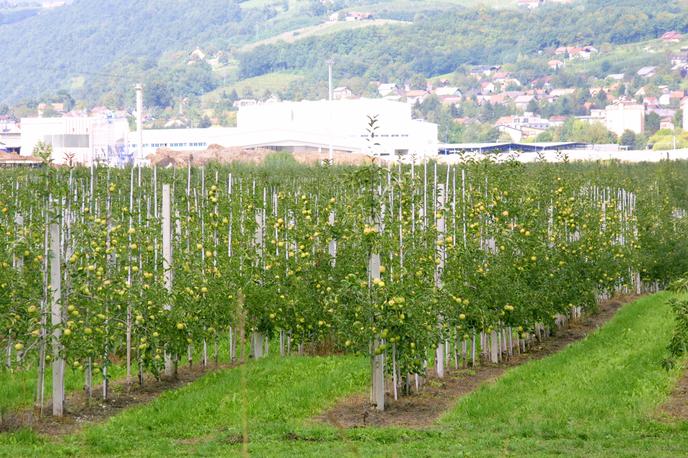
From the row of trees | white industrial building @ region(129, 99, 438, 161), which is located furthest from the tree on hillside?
the row of trees

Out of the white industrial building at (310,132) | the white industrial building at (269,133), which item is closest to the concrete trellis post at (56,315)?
the white industrial building at (310,132)

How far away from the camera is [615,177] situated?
39469 millimetres

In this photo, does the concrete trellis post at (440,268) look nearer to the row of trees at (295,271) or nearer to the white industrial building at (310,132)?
the row of trees at (295,271)

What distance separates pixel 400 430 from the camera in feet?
48.0

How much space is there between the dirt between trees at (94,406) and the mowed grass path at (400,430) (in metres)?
0.40

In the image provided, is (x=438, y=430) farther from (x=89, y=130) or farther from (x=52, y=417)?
(x=89, y=130)

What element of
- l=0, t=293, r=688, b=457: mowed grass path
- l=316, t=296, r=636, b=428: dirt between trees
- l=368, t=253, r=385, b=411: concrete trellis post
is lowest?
l=316, t=296, r=636, b=428: dirt between trees

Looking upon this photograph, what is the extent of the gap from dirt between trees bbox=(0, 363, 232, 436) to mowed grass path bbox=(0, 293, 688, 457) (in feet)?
1.31

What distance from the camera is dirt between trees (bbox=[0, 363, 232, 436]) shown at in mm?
14797

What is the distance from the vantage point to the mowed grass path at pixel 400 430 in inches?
528

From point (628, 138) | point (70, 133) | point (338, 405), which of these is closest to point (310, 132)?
point (70, 133)

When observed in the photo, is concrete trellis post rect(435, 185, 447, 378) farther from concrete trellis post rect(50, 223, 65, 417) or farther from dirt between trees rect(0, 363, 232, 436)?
concrete trellis post rect(50, 223, 65, 417)

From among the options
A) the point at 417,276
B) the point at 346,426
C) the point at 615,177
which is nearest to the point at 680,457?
the point at 346,426

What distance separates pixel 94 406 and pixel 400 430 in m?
4.14
